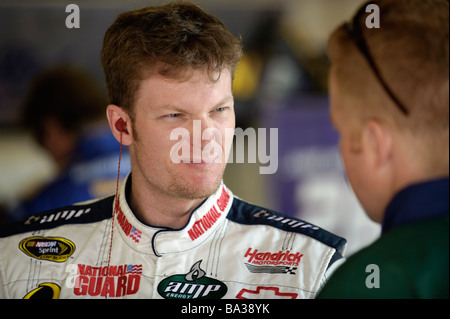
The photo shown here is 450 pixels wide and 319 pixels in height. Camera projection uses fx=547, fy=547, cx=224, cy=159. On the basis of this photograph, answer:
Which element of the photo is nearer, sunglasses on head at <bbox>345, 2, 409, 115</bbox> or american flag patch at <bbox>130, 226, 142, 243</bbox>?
sunglasses on head at <bbox>345, 2, 409, 115</bbox>

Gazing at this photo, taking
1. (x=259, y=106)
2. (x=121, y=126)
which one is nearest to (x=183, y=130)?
(x=121, y=126)

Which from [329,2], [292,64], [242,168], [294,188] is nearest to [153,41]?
[242,168]

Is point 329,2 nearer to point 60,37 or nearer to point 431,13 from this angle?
point 60,37

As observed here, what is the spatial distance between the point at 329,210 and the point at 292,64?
870mm

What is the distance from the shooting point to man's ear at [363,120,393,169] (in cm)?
85

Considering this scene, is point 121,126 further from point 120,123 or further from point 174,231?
point 174,231

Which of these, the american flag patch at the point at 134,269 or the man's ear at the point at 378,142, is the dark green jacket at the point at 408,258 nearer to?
the man's ear at the point at 378,142

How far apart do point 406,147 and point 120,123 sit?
66 cm

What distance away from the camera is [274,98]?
8.98 feet

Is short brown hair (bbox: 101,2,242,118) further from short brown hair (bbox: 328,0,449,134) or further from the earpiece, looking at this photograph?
short brown hair (bbox: 328,0,449,134)

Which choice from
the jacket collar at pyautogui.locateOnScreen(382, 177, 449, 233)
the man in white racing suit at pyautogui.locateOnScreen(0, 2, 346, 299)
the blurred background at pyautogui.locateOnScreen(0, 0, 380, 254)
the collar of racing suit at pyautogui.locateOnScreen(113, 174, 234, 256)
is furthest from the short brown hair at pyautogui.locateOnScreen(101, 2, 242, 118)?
the blurred background at pyautogui.locateOnScreen(0, 0, 380, 254)

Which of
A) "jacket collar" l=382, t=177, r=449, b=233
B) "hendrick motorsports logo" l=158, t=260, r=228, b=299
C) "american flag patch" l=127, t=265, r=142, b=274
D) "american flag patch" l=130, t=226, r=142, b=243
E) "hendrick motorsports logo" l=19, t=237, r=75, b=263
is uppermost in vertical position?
"jacket collar" l=382, t=177, r=449, b=233

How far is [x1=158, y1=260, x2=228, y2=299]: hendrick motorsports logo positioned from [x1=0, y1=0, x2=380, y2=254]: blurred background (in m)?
0.68

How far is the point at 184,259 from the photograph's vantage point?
1.20 metres
